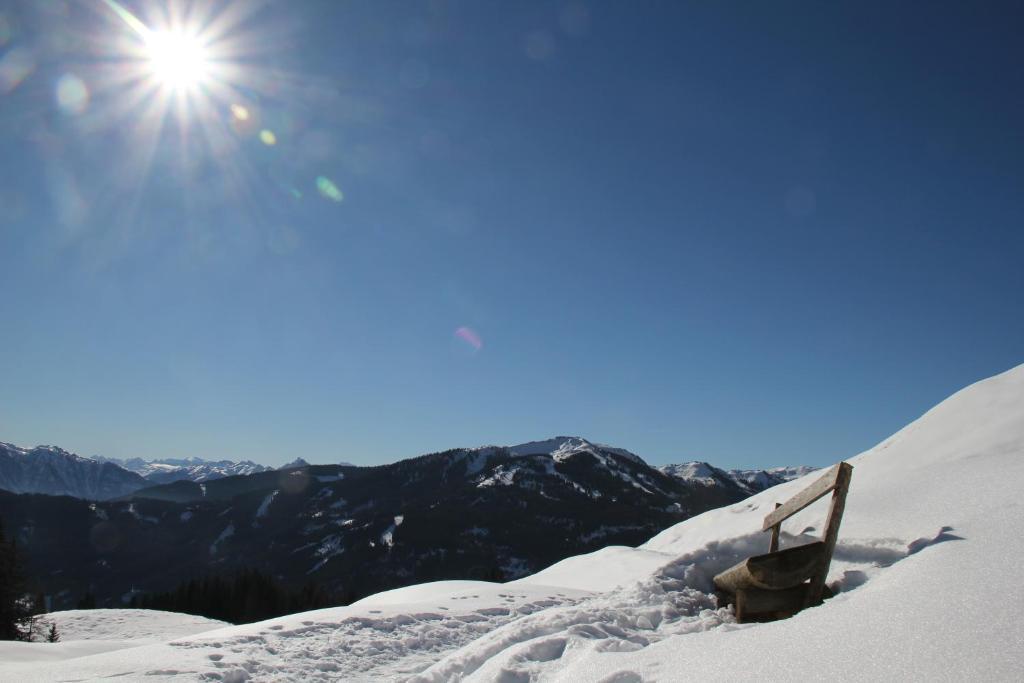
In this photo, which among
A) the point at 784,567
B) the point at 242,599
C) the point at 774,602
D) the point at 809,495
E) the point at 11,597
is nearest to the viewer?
the point at 784,567

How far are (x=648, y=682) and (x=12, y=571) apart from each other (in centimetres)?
4416

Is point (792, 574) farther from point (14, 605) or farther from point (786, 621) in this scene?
point (14, 605)

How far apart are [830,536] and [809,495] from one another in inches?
25.5

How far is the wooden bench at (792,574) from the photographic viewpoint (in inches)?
265

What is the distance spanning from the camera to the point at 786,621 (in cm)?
502

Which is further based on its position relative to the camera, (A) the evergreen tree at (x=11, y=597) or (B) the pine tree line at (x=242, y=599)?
(B) the pine tree line at (x=242, y=599)

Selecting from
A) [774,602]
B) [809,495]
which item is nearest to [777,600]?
[774,602]

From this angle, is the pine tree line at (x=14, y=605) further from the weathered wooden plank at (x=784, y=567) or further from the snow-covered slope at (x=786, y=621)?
the weathered wooden plank at (x=784, y=567)

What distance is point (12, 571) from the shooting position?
1325 inches

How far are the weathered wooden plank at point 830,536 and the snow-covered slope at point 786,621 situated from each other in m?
0.43

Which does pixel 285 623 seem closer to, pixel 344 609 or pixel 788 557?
pixel 344 609

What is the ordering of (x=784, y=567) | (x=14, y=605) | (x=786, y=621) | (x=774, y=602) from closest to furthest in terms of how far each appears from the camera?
(x=786, y=621), (x=784, y=567), (x=774, y=602), (x=14, y=605)

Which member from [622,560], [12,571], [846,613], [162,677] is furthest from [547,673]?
[12,571]

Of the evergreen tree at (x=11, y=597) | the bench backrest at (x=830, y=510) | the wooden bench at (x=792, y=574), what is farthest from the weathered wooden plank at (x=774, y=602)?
the evergreen tree at (x=11, y=597)
